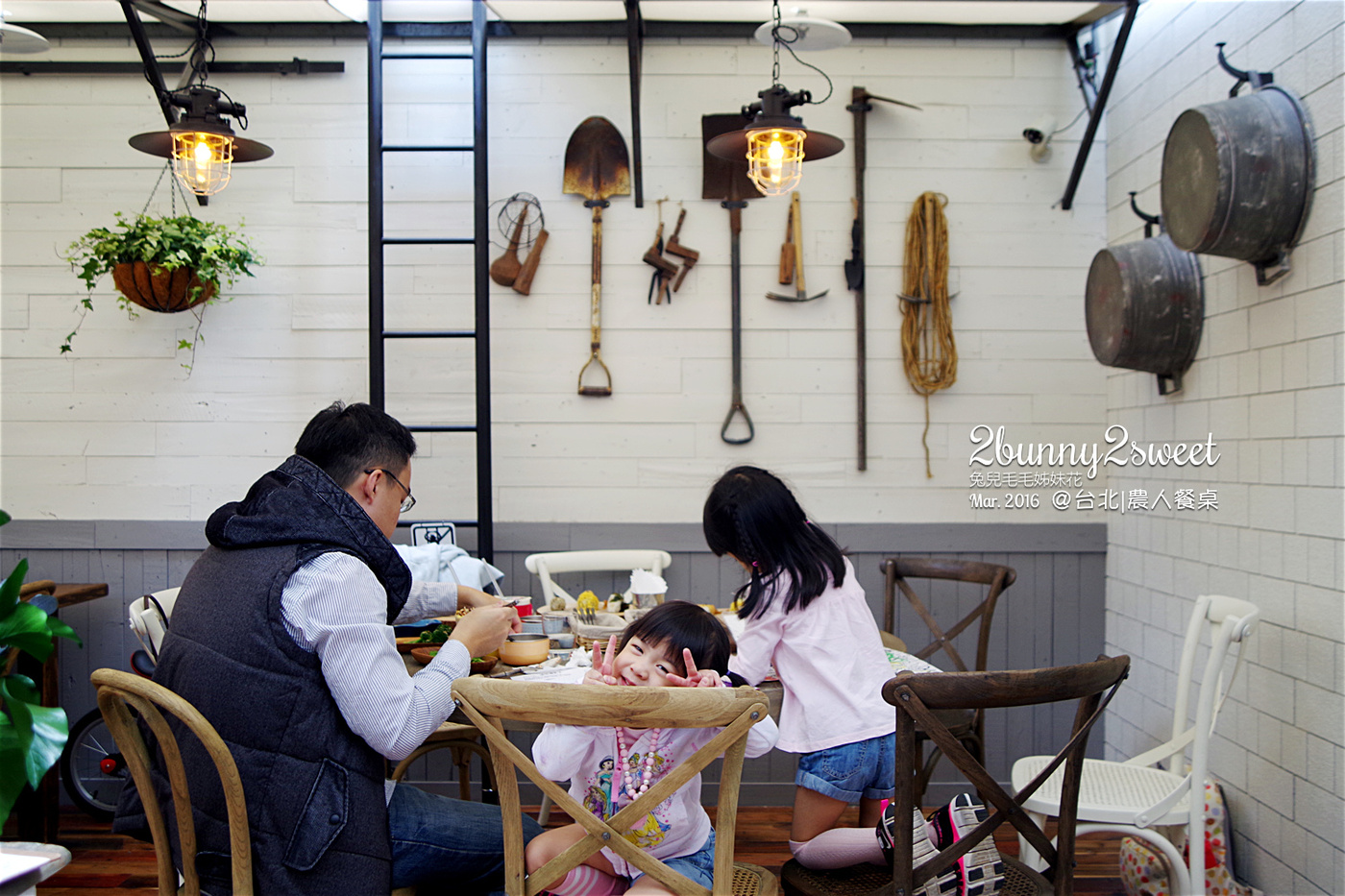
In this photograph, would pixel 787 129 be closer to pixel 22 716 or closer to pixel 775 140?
pixel 775 140

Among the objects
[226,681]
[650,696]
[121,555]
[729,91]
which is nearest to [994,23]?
[729,91]

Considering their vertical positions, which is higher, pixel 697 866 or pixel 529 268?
pixel 529 268

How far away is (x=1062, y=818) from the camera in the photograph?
173 cm

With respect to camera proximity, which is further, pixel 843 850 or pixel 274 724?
pixel 843 850

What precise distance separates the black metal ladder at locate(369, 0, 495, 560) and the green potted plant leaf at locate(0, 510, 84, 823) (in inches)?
90.2

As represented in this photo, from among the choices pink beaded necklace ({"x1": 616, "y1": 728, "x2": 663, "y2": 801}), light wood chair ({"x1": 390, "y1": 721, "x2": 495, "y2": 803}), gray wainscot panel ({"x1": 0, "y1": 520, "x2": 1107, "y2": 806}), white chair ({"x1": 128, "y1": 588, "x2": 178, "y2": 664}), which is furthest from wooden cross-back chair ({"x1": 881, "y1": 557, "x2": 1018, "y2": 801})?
white chair ({"x1": 128, "y1": 588, "x2": 178, "y2": 664})

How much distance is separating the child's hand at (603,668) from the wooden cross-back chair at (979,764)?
51 centimetres

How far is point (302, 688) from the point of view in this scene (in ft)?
4.92

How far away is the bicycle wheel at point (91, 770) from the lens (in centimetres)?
345

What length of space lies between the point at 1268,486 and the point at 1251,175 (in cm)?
90

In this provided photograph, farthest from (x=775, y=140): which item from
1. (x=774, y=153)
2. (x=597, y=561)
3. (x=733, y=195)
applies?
(x=597, y=561)

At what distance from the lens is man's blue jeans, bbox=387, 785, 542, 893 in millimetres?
1654

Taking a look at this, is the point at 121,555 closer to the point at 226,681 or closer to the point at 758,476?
the point at 226,681

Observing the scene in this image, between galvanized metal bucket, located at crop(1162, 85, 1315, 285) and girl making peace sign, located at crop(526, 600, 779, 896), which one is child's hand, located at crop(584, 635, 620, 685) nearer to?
girl making peace sign, located at crop(526, 600, 779, 896)
